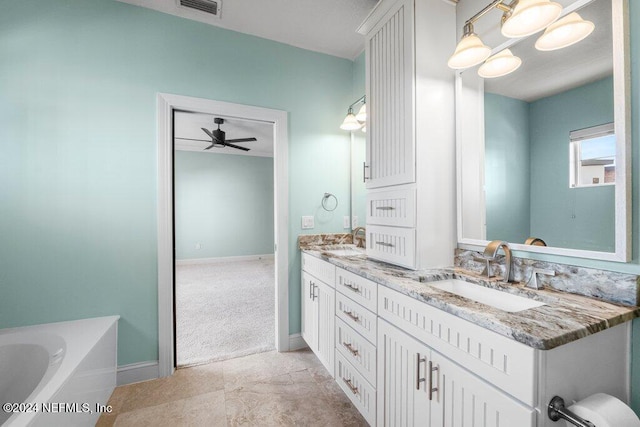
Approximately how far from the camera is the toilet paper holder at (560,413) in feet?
2.24

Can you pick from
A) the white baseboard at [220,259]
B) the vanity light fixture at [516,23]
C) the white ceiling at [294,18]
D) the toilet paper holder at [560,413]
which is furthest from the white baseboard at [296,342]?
the white baseboard at [220,259]

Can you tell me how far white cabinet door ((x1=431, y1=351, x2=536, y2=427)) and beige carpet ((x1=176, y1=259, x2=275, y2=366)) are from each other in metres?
1.75

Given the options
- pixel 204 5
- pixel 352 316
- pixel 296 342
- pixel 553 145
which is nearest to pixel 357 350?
pixel 352 316

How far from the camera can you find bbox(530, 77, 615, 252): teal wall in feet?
3.22

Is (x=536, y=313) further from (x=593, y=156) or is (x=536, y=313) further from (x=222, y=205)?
(x=222, y=205)

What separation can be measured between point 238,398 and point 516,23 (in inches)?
98.3

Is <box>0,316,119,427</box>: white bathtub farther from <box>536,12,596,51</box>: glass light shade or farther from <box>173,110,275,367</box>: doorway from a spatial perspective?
<box>536,12,596,51</box>: glass light shade

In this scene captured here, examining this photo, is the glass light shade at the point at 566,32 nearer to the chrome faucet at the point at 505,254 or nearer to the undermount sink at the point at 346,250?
the chrome faucet at the point at 505,254

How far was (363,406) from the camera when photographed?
144 cm

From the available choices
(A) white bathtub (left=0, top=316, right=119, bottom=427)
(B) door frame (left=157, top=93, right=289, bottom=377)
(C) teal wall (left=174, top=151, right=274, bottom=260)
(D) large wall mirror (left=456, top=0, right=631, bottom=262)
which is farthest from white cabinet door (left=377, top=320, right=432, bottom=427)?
(C) teal wall (left=174, top=151, right=274, bottom=260)

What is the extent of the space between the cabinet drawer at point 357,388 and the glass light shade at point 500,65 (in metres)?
1.75

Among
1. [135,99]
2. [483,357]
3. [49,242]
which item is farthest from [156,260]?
[483,357]

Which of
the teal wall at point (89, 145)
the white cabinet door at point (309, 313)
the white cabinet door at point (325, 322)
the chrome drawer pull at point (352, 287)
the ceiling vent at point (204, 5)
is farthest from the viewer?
the white cabinet door at point (309, 313)

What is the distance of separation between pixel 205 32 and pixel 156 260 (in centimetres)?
187
